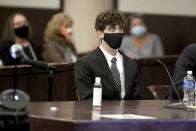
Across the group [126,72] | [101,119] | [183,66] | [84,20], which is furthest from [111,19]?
[84,20]

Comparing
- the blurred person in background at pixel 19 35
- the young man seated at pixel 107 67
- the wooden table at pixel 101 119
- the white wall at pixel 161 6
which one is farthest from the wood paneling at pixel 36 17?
the wooden table at pixel 101 119

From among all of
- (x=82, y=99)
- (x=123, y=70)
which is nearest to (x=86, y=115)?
(x=82, y=99)

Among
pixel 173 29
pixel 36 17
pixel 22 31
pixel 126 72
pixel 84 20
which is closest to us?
pixel 126 72

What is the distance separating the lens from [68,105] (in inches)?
203

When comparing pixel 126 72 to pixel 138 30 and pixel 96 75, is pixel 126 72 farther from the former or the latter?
pixel 138 30

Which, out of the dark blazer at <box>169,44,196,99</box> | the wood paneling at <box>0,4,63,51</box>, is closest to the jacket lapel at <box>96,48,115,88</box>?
the dark blazer at <box>169,44,196,99</box>

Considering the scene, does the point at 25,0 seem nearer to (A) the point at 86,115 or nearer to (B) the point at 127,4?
(B) the point at 127,4

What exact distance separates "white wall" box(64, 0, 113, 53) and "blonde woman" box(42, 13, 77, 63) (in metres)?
1.91

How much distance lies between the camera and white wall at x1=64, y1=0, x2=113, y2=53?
34.9 ft

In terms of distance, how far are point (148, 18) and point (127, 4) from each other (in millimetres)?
405

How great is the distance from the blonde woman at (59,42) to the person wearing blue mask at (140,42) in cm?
174

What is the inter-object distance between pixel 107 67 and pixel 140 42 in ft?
14.9

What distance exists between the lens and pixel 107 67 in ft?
19.6

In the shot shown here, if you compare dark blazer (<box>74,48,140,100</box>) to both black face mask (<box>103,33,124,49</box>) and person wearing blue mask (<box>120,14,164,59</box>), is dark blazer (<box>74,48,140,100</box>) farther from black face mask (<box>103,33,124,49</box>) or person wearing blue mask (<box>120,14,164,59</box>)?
person wearing blue mask (<box>120,14,164,59</box>)
